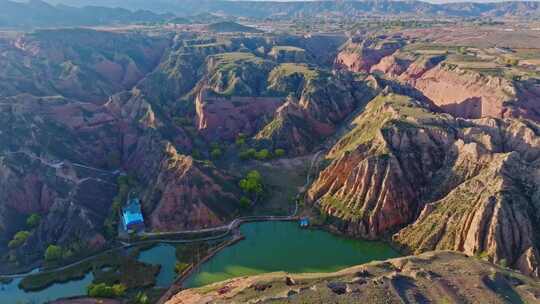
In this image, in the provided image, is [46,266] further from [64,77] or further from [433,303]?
[64,77]

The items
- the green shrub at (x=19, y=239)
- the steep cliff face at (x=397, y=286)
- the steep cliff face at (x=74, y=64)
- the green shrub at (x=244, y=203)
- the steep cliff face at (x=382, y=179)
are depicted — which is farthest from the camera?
the steep cliff face at (x=74, y=64)

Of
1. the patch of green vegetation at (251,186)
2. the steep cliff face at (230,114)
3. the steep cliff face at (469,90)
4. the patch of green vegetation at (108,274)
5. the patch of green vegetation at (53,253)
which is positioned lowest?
the patch of green vegetation at (108,274)

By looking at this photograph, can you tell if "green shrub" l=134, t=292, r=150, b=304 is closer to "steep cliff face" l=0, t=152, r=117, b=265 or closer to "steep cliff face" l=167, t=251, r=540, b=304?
"steep cliff face" l=167, t=251, r=540, b=304

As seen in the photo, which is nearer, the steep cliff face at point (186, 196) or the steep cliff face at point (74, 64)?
the steep cliff face at point (186, 196)

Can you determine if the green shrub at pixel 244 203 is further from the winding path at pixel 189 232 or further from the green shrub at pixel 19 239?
the green shrub at pixel 19 239

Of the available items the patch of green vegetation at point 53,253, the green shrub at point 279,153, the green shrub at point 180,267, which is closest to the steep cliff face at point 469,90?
the green shrub at point 279,153

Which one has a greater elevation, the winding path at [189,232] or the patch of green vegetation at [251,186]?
the patch of green vegetation at [251,186]
